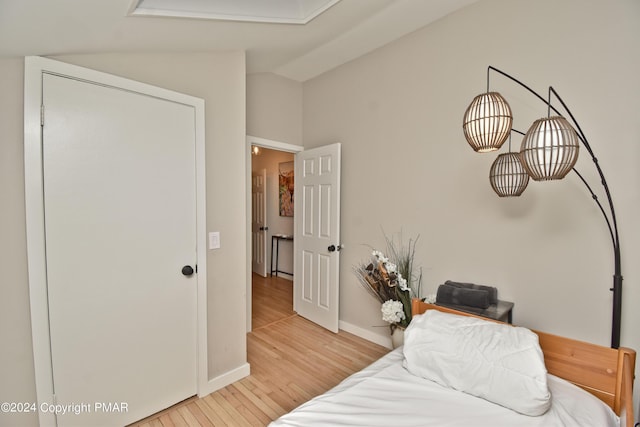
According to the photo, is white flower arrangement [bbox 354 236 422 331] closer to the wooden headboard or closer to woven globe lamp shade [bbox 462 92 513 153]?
the wooden headboard

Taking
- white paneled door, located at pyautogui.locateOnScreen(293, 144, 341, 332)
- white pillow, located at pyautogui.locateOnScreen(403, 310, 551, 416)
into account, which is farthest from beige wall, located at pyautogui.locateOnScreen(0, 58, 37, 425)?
white paneled door, located at pyautogui.locateOnScreen(293, 144, 341, 332)

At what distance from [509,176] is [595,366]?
1031 millimetres

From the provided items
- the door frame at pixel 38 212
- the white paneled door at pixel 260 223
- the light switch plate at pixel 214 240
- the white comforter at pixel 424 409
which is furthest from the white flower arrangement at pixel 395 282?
the white paneled door at pixel 260 223

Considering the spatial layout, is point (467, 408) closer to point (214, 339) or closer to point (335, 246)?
point (214, 339)

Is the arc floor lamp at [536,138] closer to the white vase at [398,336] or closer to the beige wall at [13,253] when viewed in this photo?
the white vase at [398,336]

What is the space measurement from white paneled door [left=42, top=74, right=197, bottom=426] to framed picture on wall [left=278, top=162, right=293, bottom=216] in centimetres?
322

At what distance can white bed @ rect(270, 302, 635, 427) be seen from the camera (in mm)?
1084

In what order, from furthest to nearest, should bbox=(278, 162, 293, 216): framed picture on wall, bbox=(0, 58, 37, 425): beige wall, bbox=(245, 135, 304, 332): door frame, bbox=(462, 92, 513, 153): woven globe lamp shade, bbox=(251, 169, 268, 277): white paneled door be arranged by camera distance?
1. bbox=(251, 169, 268, 277): white paneled door
2. bbox=(278, 162, 293, 216): framed picture on wall
3. bbox=(245, 135, 304, 332): door frame
4. bbox=(0, 58, 37, 425): beige wall
5. bbox=(462, 92, 513, 153): woven globe lamp shade

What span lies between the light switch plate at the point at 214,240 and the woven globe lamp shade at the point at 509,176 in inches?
78.1

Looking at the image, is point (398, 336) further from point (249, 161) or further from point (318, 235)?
point (249, 161)

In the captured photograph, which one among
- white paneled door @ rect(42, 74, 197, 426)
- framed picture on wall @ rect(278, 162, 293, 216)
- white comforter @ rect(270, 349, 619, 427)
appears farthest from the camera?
framed picture on wall @ rect(278, 162, 293, 216)

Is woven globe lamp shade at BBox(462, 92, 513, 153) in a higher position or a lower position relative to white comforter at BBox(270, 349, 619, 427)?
higher

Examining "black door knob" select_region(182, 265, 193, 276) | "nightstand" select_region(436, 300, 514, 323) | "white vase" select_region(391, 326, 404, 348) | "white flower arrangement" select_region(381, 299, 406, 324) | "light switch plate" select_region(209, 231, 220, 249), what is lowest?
"white vase" select_region(391, 326, 404, 348)

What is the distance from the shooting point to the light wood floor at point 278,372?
1.95m
